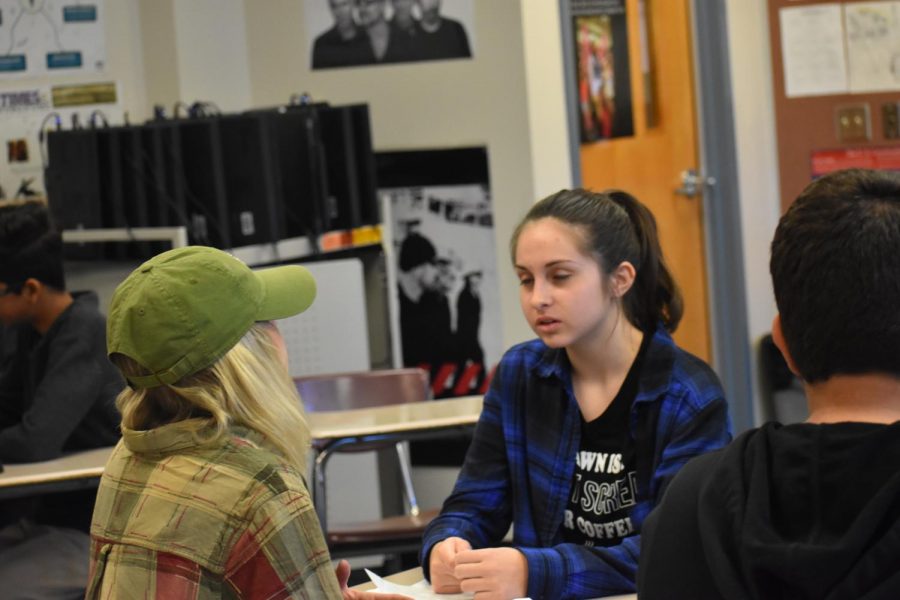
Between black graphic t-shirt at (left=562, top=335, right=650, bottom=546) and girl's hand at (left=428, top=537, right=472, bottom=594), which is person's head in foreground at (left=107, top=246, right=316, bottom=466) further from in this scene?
black graphic t-shirt at (left=562, top=335, right=650, bottom=546)

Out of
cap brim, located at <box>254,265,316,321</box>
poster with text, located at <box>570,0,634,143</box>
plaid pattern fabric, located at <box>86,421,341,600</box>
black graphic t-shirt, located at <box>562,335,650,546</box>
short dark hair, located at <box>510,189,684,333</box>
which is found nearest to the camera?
plaid pattern fabric, located at <box>86,421,341,600</box>

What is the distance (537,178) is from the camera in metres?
5.03

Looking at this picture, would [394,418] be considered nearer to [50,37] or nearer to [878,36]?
[50,37]

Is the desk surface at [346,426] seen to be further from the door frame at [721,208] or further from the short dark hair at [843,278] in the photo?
the short dark hair at [843,278]

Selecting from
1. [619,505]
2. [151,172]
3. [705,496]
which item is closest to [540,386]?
[619,505]

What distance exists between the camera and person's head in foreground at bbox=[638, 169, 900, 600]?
1104 mm

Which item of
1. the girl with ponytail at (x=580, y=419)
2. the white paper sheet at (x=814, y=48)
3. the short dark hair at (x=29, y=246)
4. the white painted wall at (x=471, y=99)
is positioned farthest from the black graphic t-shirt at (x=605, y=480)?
the white paper sheet at (x=814, y=48)

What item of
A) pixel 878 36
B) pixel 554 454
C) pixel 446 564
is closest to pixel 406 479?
pixel 554 454

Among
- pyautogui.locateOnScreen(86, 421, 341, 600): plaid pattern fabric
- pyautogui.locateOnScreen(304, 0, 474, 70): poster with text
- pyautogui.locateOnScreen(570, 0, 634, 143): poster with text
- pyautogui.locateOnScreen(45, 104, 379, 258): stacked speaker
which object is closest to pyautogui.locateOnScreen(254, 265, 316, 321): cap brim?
pyautogui.locateOnScreen(86, 421, 341, 600): plaid pattern fabric

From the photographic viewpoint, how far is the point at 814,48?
524cm

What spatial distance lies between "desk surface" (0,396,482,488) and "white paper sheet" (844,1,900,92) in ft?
7.58

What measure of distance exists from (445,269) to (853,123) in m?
Result: 1.73

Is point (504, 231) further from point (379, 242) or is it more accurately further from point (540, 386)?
point (540, 386)

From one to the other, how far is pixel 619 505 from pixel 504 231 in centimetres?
313
